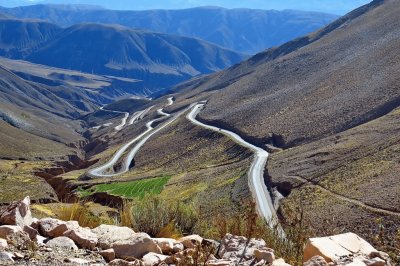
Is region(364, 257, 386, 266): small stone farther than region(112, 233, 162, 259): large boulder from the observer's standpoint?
No

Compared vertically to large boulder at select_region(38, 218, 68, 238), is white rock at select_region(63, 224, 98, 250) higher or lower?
lower

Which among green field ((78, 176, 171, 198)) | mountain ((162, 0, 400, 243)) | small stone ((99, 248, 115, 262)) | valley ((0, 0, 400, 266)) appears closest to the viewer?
small stone ((99, 248, 115, 262))

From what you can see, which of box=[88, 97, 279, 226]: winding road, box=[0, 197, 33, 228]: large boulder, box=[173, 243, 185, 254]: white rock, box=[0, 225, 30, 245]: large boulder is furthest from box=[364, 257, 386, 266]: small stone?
box=[88, 97, 279, 226]: winding road

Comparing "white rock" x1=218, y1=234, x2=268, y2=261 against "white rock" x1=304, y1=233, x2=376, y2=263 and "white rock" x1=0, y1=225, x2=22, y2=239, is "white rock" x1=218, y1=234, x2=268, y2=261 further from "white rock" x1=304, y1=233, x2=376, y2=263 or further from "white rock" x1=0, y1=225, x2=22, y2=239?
"white rock" x1=0, y1=225, x2=22, y2=239

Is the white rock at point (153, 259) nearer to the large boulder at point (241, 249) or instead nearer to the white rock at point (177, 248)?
the white rock at point (177, 248)

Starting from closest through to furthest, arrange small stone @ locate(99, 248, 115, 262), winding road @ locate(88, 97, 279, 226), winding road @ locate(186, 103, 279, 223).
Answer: small stone @ locate(99, 248, 115, 262), winding road @ locate(186, 103, 279, 223), winding road @ locate(88, 97, 279, 226)

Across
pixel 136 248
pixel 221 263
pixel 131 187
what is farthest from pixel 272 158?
pixel 221 263

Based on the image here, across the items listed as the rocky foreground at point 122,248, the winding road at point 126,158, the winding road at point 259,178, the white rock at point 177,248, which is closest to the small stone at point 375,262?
the rocky foreground at point 122,248

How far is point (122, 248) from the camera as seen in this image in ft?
32.1

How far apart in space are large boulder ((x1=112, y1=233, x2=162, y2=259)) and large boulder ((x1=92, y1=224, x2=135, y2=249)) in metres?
0.23

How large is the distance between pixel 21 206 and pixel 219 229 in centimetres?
419

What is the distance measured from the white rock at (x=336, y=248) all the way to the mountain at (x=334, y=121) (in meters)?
0.94

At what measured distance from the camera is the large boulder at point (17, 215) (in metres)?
10.4

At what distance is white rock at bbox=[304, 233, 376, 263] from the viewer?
30.1 ft
